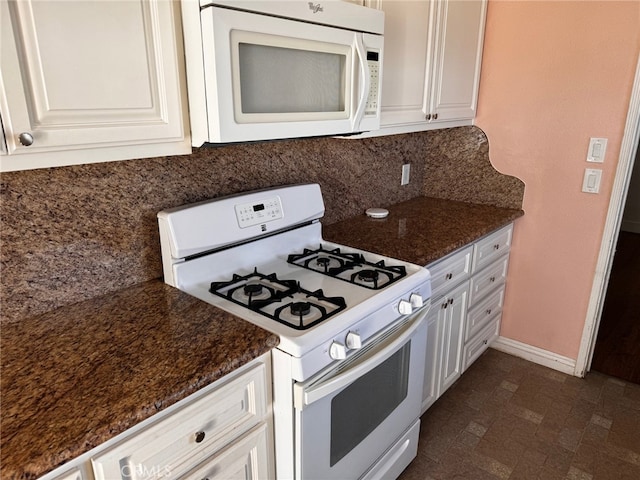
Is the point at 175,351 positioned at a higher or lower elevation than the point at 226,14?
lower

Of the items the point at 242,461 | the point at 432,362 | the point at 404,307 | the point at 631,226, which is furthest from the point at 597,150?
the point at 631,226

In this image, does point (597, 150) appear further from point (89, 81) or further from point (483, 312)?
point (89, 81)

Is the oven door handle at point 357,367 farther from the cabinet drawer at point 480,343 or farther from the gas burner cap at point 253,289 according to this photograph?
the cabinet drawer at point 480,343

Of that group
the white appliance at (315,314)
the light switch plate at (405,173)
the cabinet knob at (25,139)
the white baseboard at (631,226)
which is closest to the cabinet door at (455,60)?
the light switch plate at (405,173)

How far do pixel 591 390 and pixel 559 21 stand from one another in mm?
1885

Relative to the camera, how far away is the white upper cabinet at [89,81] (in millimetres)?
919

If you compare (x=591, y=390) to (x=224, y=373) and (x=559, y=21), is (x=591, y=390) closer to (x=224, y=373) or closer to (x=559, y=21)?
(x=559, y=21)

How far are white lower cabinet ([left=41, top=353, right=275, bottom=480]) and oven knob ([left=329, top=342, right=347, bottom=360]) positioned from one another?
0.56 feet

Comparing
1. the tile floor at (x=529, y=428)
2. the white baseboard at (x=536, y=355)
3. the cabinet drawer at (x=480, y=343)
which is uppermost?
the cabinet drawer at (x=480, y=343)

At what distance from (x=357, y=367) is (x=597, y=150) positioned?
1732 millimetres

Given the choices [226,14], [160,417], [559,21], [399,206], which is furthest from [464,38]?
[160,417]

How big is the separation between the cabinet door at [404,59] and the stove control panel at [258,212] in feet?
1.83

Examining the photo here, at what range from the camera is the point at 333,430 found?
1374 mm

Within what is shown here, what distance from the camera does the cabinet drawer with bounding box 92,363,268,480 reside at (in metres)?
0.94
